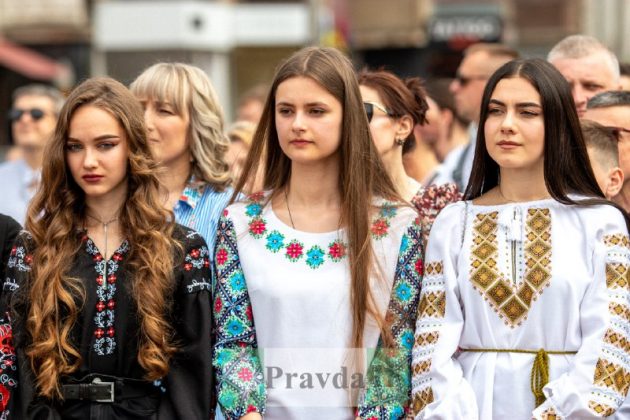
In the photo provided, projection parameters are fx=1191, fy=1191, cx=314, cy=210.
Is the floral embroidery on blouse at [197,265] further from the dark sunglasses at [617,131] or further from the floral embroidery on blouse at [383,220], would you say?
the dark sunglasses at [617,131]

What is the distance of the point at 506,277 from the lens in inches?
163

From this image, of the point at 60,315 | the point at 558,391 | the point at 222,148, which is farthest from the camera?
the point at 222,148

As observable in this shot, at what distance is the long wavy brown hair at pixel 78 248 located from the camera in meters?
4.18

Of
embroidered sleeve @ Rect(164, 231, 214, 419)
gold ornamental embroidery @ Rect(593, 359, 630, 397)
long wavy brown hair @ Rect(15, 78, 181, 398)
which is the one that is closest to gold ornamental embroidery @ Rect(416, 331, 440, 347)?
gold ornamental embroidery @ Rect(593, 359, 630, 397)

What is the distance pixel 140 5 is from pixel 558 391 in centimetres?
1963

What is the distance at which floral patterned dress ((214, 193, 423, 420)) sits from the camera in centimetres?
417

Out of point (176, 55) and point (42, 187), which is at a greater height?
point (176, 55)

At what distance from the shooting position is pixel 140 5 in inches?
890

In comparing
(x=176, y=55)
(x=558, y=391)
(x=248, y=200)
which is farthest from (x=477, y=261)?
(x=176, y=55)

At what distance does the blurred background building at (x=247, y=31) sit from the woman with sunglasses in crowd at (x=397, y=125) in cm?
1633

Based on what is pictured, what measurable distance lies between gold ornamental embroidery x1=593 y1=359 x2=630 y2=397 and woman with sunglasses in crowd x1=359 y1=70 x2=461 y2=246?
4.08 feet

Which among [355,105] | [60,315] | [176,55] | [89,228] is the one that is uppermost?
[176,55]

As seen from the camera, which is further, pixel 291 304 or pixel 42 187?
pixel 42 187

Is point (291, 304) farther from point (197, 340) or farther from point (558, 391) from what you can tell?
point (558, 391)
